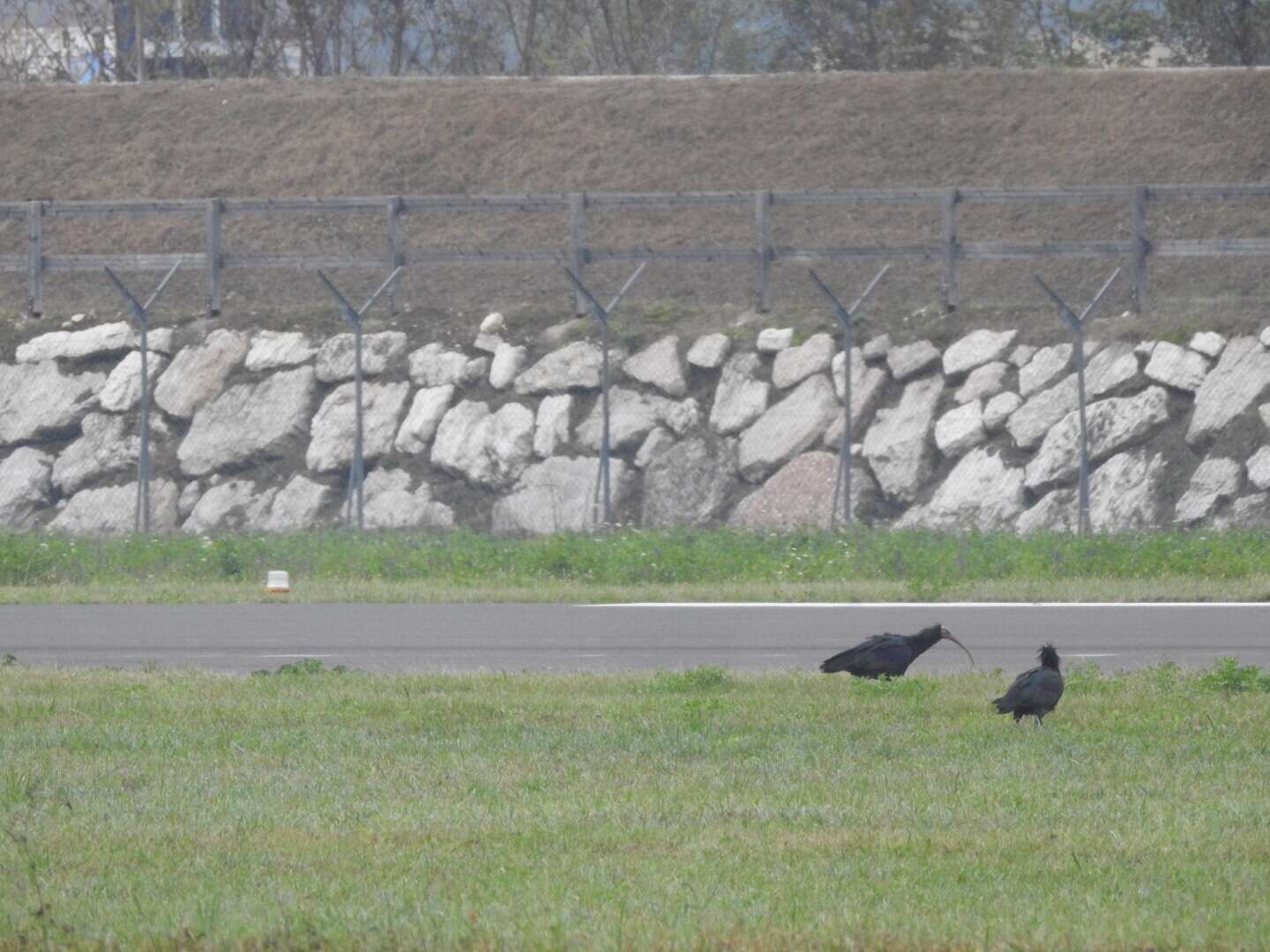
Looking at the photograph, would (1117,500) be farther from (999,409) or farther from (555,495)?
(555,495)

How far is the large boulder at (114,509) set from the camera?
28.6 metres

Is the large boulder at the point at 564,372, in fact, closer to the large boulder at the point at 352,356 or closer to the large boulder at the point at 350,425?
the large boulder at the point at 350,425

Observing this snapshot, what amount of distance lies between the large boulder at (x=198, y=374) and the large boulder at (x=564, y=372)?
473 cm

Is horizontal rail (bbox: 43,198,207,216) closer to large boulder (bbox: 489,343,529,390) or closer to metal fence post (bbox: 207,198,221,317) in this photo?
metal fence post (bbox: 207,198,221,317)

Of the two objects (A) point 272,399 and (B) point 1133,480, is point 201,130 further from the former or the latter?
(B) point 1133,480

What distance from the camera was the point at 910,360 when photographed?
27.9 meters

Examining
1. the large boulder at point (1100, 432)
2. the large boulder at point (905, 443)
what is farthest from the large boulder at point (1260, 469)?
the large boulder at point (905, 443)

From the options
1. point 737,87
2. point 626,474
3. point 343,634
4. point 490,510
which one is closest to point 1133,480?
point 626,474

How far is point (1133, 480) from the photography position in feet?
82.9

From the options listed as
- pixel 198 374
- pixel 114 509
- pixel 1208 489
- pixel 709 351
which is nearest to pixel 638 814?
pixel 1208 489

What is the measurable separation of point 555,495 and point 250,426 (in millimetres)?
5089

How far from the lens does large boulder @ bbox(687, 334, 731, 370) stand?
28.6m

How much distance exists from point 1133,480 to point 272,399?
1248 cm

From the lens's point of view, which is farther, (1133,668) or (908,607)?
(908,607)
